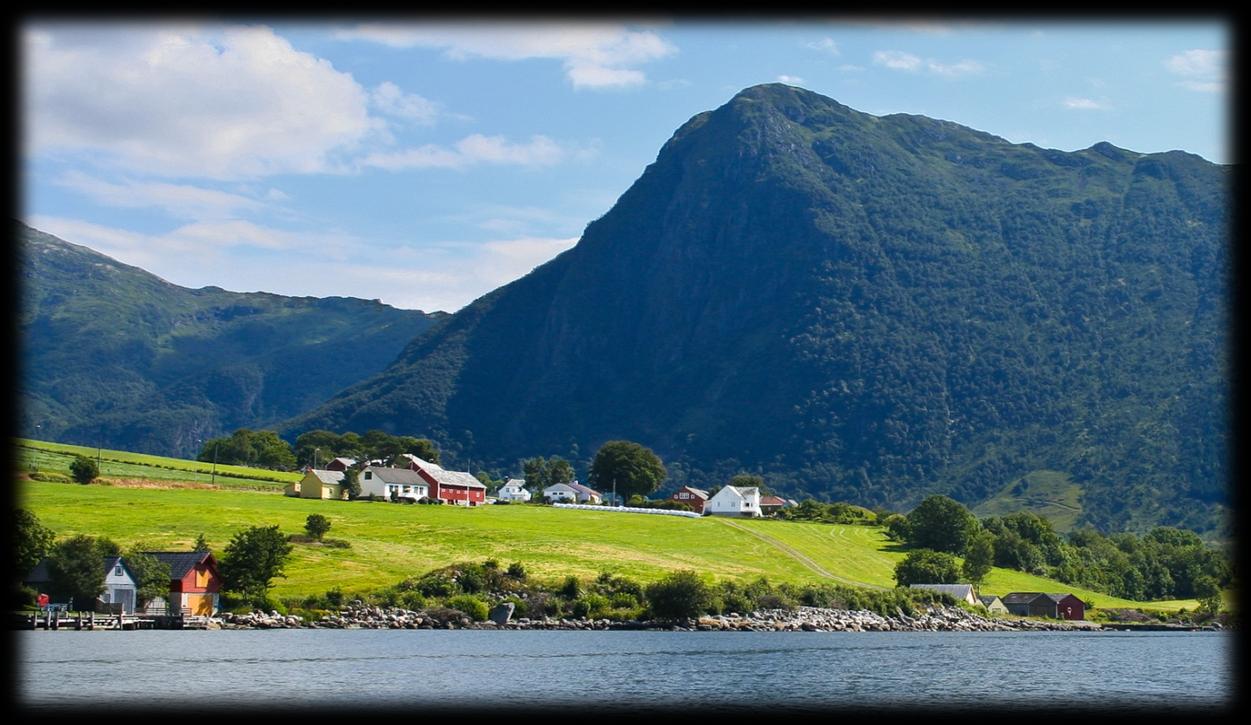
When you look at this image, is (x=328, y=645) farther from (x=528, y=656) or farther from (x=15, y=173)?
(x=15, y=173)

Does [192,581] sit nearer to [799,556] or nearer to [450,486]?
[799,556]

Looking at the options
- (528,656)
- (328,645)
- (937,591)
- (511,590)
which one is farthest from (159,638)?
(937,591)

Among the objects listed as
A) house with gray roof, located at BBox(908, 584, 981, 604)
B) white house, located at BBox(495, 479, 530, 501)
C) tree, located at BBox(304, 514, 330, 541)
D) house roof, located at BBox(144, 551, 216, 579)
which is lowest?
house with gray roof, located at BBox(908, 584, 981, 604)

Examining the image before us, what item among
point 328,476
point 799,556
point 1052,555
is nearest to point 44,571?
point 328,476

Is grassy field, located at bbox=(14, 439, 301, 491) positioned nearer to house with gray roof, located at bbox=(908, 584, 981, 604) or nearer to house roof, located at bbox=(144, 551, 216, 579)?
house roof, located at bbox=(144, 551, 216, 579)

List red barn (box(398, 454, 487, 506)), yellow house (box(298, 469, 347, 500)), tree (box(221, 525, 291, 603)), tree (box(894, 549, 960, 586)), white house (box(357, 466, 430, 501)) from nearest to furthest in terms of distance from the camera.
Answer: tree (box(221, 525, 291, 603)) → tree (box(894, 549, 960, 586)) → yellow house (box(298, 469, 347, 500)) → white house (box(357, 466, 430, 501)) → red barn (box(398, 454, 487, 506))

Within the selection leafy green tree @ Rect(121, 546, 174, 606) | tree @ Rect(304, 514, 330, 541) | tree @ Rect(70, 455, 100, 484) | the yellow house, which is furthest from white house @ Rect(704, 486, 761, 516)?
leafy green tree @ Rect(121, 546, 174, 606)
